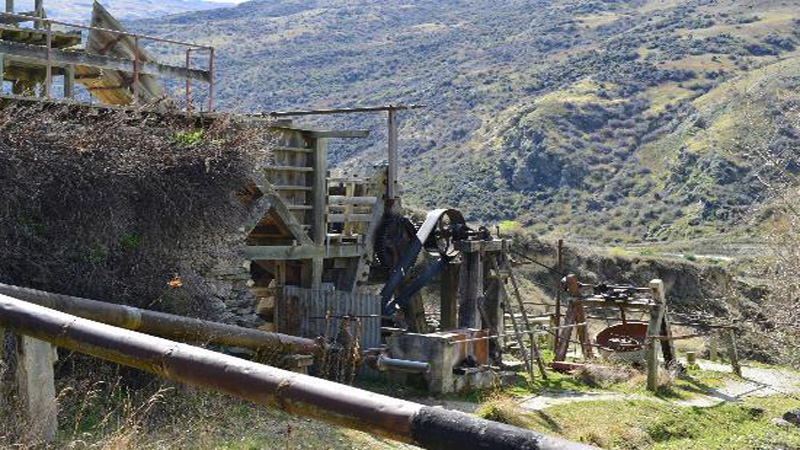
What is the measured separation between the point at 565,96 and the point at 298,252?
2557 inches

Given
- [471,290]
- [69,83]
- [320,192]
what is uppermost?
[69,83]

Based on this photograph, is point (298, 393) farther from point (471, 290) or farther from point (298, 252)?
point (471, 290)

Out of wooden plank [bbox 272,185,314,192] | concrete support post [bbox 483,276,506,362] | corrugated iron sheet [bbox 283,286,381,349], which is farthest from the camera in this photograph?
concrete support post [bbox 483,276,506,362]

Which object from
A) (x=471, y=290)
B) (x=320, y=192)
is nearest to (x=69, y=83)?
(x=320, y=192)

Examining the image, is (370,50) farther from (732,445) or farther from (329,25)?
(732,445)

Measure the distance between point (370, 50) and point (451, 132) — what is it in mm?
44255

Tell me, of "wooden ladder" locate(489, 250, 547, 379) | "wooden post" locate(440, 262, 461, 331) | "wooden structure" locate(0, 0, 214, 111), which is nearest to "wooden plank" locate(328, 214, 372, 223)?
"wooden post" locate(440, 262, 461, 331)

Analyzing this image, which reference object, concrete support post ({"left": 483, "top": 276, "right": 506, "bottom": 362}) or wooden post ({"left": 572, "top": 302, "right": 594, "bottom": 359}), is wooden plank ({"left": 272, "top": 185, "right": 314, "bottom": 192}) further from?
wooden post ({"left": 572, "top": 302, "right": 594, "bottom": 359})

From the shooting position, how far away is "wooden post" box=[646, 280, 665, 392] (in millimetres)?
17062

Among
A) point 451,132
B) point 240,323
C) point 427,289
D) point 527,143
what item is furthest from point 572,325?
point 451,132

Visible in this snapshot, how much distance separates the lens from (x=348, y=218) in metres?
18.4

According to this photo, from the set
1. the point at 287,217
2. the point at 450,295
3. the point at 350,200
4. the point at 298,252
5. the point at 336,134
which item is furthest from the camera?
the point at 450,295

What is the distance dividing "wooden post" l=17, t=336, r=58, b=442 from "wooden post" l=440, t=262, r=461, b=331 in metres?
13.9

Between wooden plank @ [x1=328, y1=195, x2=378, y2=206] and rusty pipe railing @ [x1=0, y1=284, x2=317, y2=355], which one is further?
wooden plank @ [x1=328, y1=195, x2=378, y2=206]
